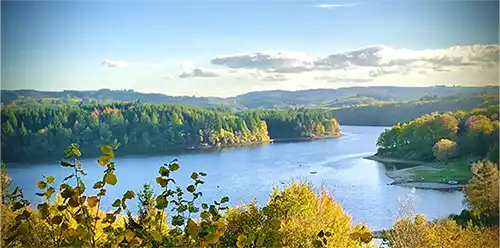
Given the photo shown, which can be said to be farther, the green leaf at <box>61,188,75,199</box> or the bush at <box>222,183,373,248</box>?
the bush at <box>222,183,373,248</box>

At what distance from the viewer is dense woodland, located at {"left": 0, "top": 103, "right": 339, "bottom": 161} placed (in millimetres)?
8844

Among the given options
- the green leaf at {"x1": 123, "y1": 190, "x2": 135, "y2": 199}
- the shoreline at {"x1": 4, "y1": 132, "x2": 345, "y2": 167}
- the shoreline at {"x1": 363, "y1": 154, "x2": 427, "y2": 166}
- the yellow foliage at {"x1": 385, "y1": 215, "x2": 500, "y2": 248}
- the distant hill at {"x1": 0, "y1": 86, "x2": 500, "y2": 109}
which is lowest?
the shoreline at {"x1": 363, "y1": 154, "x2": 427, "y2": 166}

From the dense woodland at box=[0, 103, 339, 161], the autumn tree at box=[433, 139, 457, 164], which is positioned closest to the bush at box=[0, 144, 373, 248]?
the dense woodland at box=[0, 103, 339, 161]

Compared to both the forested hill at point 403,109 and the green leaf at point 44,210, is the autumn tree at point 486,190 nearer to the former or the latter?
the forested hill at point 403,109

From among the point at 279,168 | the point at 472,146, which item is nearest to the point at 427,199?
the point at 472,146

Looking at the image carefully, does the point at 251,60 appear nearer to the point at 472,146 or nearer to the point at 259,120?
the point at 472,146

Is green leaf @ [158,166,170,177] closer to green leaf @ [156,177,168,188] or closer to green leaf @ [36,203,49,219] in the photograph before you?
green leaf @ [156,177,168,188]

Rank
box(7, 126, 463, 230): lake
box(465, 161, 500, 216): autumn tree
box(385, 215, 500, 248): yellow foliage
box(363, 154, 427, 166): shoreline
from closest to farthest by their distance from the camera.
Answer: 1. box(385, 215, 500, 248): yellow foliage
2. box(465, 161, 500, 216): autumn tree
3. box(7, 126, 463, 230): lake
4. box(363, 154, 427, 166): shoreline

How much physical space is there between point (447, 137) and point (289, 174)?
3.22 meters

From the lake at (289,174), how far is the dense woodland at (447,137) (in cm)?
61

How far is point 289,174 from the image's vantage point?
11.3m

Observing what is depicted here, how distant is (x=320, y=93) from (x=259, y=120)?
2.23 m

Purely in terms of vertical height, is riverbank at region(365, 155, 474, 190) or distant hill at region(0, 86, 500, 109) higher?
distant hill at region(0, 86, 500, 109)

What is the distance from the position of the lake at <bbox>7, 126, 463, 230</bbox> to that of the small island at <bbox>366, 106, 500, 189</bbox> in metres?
0.33
